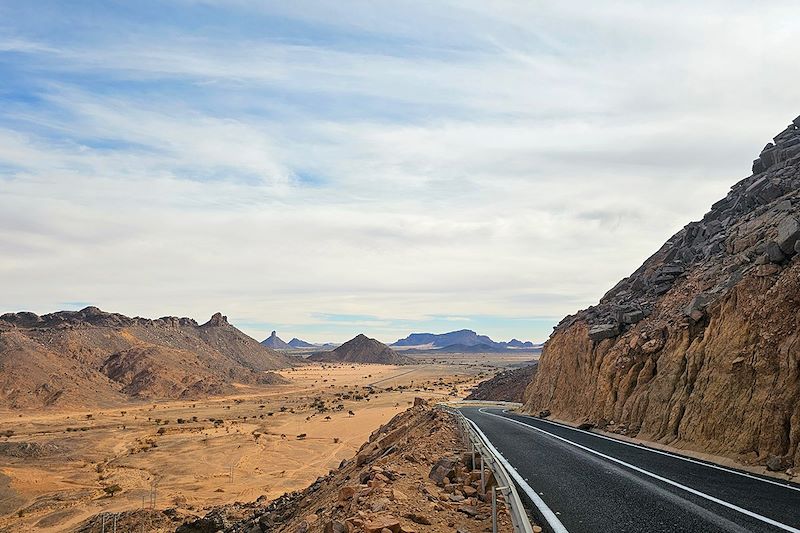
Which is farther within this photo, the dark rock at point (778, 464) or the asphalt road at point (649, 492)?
the dark rock at point (778, 464)

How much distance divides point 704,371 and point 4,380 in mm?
81427

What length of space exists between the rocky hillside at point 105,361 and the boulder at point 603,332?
6809cm

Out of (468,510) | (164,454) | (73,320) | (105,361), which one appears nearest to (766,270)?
(468,510)

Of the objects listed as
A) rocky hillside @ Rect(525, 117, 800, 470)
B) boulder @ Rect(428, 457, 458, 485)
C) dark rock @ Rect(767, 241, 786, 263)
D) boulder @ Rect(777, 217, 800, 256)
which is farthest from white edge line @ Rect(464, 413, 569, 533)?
boulder @ Rect(777, 217, 800, 256)

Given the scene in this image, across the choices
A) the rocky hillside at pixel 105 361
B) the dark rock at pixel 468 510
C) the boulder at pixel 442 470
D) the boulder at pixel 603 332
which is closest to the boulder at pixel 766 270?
the boulder at pixel 603 332

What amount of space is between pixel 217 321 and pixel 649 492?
14325 cm

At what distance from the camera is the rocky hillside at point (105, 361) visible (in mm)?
71812

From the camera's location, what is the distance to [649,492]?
34.0 feet

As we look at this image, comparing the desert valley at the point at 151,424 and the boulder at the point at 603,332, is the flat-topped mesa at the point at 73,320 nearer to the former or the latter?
the desert valley at the point at 151,424

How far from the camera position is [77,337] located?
90312 millimetres

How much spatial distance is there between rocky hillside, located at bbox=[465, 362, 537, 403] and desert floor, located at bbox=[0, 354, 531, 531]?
9848 millimetres

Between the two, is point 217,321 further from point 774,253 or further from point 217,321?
point 774,253

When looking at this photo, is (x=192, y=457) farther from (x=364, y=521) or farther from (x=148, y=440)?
(x=364, y=521)

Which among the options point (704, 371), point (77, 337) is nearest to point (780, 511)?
point (704, 371)
